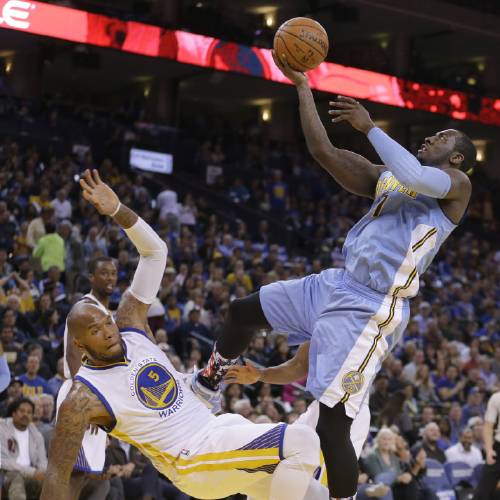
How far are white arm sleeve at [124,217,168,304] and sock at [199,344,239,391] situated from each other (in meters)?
0.61

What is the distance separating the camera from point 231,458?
4.87 metres

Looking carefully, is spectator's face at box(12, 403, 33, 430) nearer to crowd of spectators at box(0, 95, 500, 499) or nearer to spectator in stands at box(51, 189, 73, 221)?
crowd of spectators at box(0, 95, 500, 499)

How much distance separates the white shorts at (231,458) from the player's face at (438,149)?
65.4 inches

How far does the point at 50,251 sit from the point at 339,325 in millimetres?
8572

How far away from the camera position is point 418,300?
60.1 ft

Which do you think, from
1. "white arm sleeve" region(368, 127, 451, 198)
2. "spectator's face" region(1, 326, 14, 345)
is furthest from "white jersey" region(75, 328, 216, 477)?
"spectator's face" region(1, 326, 14, 345)

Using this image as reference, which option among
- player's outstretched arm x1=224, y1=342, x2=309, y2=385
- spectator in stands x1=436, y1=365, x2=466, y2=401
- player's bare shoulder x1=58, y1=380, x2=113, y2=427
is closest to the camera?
player's bare shoulder x1=58, y1=380, x2=113, y2=427

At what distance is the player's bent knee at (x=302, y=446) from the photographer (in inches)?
189

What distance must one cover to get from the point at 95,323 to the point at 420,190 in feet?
5.70

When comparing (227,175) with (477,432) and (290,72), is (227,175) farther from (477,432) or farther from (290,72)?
(290,72)

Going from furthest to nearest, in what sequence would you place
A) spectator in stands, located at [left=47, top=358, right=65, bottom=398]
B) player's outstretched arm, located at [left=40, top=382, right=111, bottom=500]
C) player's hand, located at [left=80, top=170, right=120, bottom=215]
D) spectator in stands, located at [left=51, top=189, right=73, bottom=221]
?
spectator in stands, located at [left=51, top=189, right=73, bottom=221], spectator in stands, located at [left=47, top=358, right=65, bottom=398], player's hand, located at [left=80, top=170, right=120, bottom=215], player's outstretched arm, located at [left=40, top=382, right=111, bottom=500]

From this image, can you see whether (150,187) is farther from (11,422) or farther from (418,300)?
(11,422)

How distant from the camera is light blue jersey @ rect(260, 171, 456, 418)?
203 inches

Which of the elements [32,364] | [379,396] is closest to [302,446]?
[32,364]
